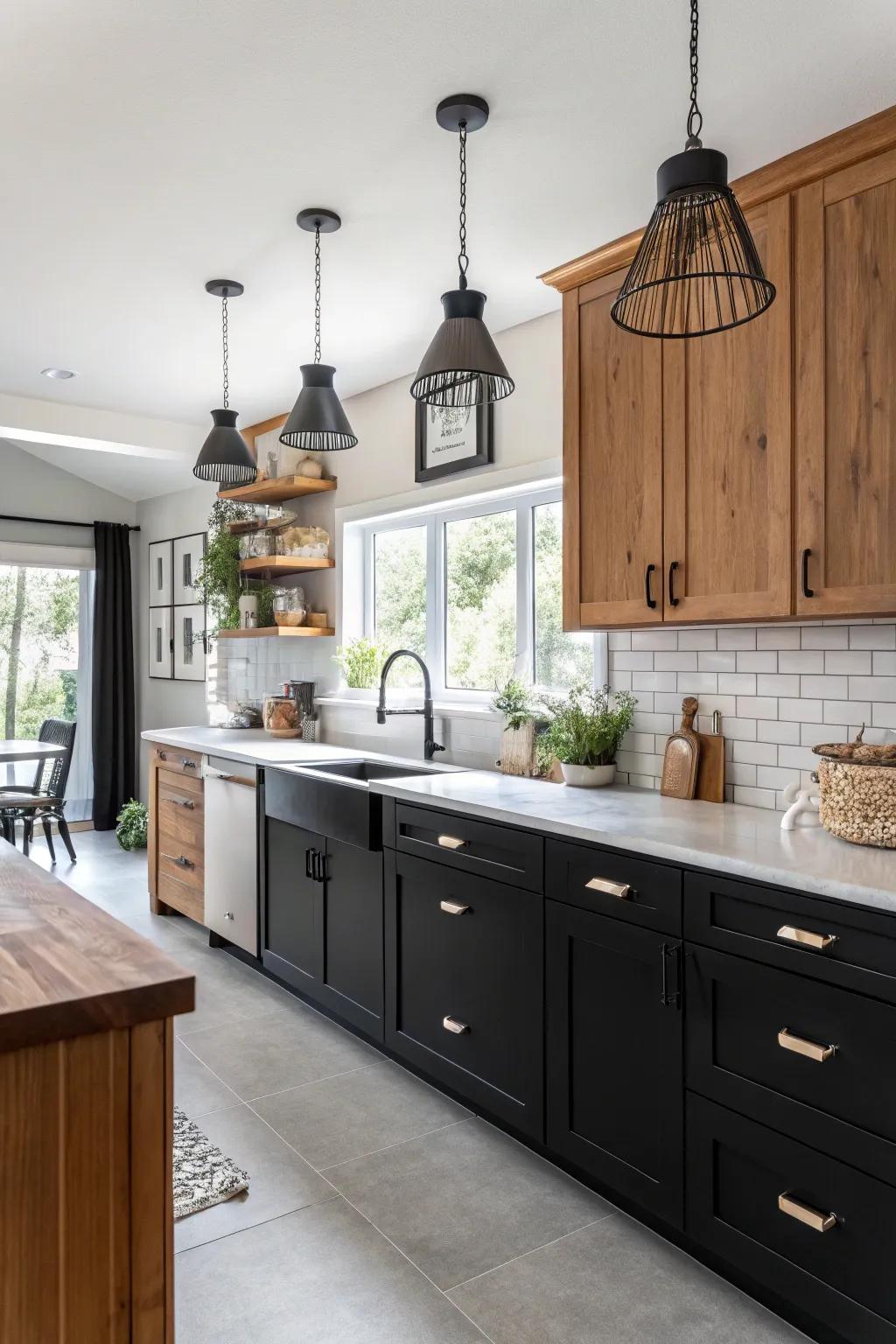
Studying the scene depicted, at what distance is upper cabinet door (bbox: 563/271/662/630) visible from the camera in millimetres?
2598

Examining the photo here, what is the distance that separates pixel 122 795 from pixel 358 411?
390 centimetres

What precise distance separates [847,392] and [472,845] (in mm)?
1506

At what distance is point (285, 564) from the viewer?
4551 mm

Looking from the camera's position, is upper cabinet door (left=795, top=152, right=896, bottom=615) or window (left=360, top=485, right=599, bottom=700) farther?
window (left=360, top=485, right=599, bottom=700)

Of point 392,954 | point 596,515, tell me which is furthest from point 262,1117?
point 596,515

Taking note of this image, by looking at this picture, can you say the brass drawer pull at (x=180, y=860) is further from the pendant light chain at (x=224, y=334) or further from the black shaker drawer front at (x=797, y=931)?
the black shaker drawer front at (x=797, y=931)

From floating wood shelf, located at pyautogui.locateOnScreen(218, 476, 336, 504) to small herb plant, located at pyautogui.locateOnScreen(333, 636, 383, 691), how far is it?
0.82 metres

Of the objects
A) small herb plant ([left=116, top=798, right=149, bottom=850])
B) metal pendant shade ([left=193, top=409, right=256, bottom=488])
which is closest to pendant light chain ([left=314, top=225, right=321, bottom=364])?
metal pendant shade ([left=193, top=409, right=256, bottom=488])

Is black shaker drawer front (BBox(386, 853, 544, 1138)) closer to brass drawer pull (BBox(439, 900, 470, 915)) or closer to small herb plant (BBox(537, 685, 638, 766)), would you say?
brass drawer pull (BBox(439, 900, 470, 915))

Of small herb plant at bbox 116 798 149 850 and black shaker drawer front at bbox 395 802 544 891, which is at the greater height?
black shaker drawer front at bbox 395 802 544 891

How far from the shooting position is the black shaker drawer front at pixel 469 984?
8.02 feet

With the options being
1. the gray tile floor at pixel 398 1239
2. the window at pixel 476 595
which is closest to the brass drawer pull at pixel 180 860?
the window at pixel 476 595

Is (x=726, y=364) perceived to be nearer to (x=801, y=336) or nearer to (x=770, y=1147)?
(x=801, y=336)

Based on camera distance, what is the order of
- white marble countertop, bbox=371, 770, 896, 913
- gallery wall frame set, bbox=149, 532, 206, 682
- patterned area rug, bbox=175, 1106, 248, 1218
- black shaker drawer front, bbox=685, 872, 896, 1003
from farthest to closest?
1. gallery wall frame set, bbox=149, 532, 206, 682
2. patterned area rug, bbox=175, 1106, 248, 1218
3. white marble countertop, bbox=371, 770, 896, 913
4. black shaker drawer front, bbox=685, 872, 896, 1003
